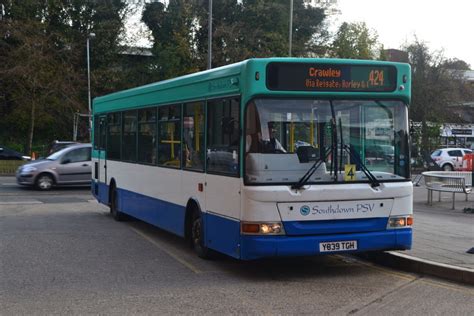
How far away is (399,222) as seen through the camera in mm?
8883

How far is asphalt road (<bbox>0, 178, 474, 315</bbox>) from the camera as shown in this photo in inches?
284

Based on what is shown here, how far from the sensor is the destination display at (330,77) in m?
8.41

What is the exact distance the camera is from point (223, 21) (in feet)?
174

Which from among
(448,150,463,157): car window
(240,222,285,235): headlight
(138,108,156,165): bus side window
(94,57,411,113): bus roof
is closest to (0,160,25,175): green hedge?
(138,108,156,165): bus side window

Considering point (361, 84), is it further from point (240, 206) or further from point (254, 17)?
point (254, 17)

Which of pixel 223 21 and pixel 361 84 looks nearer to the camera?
pixel 361 84

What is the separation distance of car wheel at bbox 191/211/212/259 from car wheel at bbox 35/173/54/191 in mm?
14444

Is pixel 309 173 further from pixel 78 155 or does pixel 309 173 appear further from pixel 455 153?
pixel 455 153

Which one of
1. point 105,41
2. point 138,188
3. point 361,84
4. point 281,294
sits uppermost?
point 105,41

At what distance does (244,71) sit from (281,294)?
2716 millimetres

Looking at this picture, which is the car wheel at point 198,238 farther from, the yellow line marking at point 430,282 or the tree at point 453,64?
the tree at point 453,64

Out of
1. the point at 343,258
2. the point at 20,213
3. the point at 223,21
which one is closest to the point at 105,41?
the point at 223,21

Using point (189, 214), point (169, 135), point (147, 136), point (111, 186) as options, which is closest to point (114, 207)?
point (111, 186)

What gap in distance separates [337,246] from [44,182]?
17.1m
